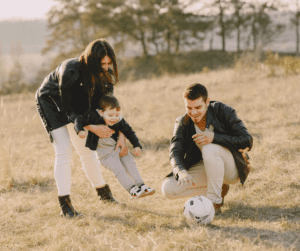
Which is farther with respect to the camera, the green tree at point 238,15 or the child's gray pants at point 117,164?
the green tree at point 238,15

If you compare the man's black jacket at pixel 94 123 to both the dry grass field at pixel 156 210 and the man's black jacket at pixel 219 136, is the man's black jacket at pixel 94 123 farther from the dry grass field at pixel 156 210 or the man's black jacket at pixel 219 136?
the dry grass field at pixel 156 210

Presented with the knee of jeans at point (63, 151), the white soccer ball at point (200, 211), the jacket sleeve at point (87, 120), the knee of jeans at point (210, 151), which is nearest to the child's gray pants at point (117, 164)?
the jacket sleeve at point (87, 120)

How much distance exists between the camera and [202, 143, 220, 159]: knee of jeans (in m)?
3.10

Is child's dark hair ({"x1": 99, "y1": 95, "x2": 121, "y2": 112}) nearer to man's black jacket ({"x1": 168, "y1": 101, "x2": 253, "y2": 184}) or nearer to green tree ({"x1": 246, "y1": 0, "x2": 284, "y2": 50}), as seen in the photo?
man's black jacket ({"x1": 168, "y1": 101, "x2": 253, "y2": 184})

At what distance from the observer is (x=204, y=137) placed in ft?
10.2

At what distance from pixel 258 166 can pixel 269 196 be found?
35.1 inches

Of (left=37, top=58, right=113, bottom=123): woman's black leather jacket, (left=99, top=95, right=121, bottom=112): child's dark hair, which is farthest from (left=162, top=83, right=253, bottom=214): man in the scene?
(left=37, top=58, right=113, bottom=123): woman's black leather jacket

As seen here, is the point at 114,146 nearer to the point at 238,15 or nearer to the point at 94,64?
the point at 94,64

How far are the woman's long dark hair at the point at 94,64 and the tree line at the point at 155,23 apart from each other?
26004 millimetres

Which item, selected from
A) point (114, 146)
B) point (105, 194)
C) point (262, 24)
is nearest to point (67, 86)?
point (114, 146)

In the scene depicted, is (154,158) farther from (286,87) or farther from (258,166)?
(286,87)

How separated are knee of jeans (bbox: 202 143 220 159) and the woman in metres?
1.10

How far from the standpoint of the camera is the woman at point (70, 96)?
10.4 ft

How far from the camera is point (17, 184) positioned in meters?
4.69
